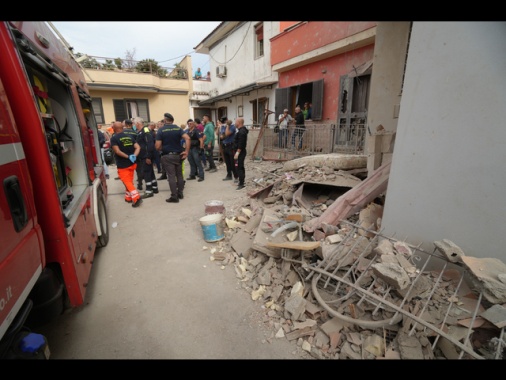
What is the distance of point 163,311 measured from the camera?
2.54 meters

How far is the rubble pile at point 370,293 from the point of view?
1.81m

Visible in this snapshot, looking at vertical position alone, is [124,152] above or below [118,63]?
below

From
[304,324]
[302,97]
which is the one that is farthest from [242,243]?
[302,97]

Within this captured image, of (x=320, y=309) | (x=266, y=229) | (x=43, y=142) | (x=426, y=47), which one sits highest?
(x=426, y=47)

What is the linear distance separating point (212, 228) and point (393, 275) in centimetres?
265

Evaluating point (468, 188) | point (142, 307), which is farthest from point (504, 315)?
point (142, 307)

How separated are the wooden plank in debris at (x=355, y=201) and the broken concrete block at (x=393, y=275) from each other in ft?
4.20

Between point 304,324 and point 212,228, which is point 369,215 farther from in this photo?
point 212,228

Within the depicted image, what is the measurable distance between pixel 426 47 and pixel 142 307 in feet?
13.5

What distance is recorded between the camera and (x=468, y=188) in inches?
85.7

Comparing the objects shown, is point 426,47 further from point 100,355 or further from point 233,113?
point 233,113

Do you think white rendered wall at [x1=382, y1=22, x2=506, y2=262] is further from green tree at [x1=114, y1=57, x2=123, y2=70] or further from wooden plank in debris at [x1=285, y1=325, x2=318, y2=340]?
green tree at [x1=114, y1=57, x2=123, y2=70]

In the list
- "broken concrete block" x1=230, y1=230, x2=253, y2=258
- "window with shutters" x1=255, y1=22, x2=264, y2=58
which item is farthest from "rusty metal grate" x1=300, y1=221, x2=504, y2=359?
"window with shutters" x1=255, y1=22, x2=264, y2=58
